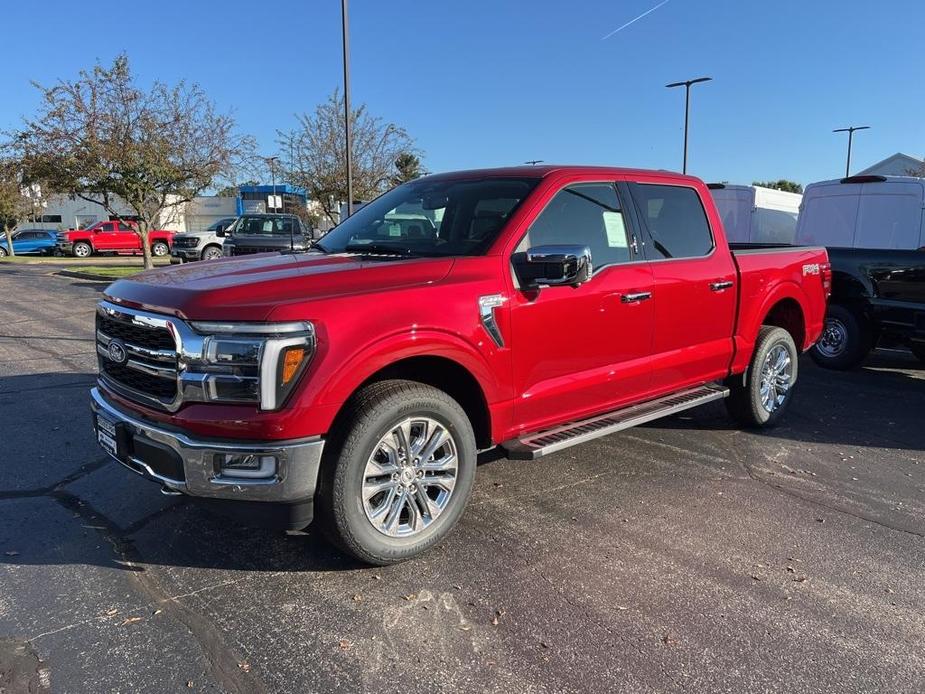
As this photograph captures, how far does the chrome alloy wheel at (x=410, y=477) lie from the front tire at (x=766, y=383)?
3006mm

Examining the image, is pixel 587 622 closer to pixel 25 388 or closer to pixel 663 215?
pixel 663 215

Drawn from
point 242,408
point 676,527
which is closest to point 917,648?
point 676,527

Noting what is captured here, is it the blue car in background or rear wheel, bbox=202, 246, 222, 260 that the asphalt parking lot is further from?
the blue car in background

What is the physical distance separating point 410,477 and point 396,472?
90 millimetres

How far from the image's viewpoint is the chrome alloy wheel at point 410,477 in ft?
10.5

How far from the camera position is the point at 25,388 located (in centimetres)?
655

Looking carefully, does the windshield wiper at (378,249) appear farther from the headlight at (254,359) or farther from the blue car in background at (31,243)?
the blue car in background at (31,243)

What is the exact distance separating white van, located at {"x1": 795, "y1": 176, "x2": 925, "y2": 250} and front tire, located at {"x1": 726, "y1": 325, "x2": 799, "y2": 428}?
13.5 ft

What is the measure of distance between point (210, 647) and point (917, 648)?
111 inches

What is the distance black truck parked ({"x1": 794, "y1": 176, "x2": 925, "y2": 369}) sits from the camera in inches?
289

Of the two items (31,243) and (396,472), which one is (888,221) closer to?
(396,472)

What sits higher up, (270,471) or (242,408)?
(242,408)

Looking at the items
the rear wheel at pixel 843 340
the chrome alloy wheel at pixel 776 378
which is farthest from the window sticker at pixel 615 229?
the rear wheel at pixel 843 340

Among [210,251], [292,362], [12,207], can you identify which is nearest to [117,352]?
[292,362]
